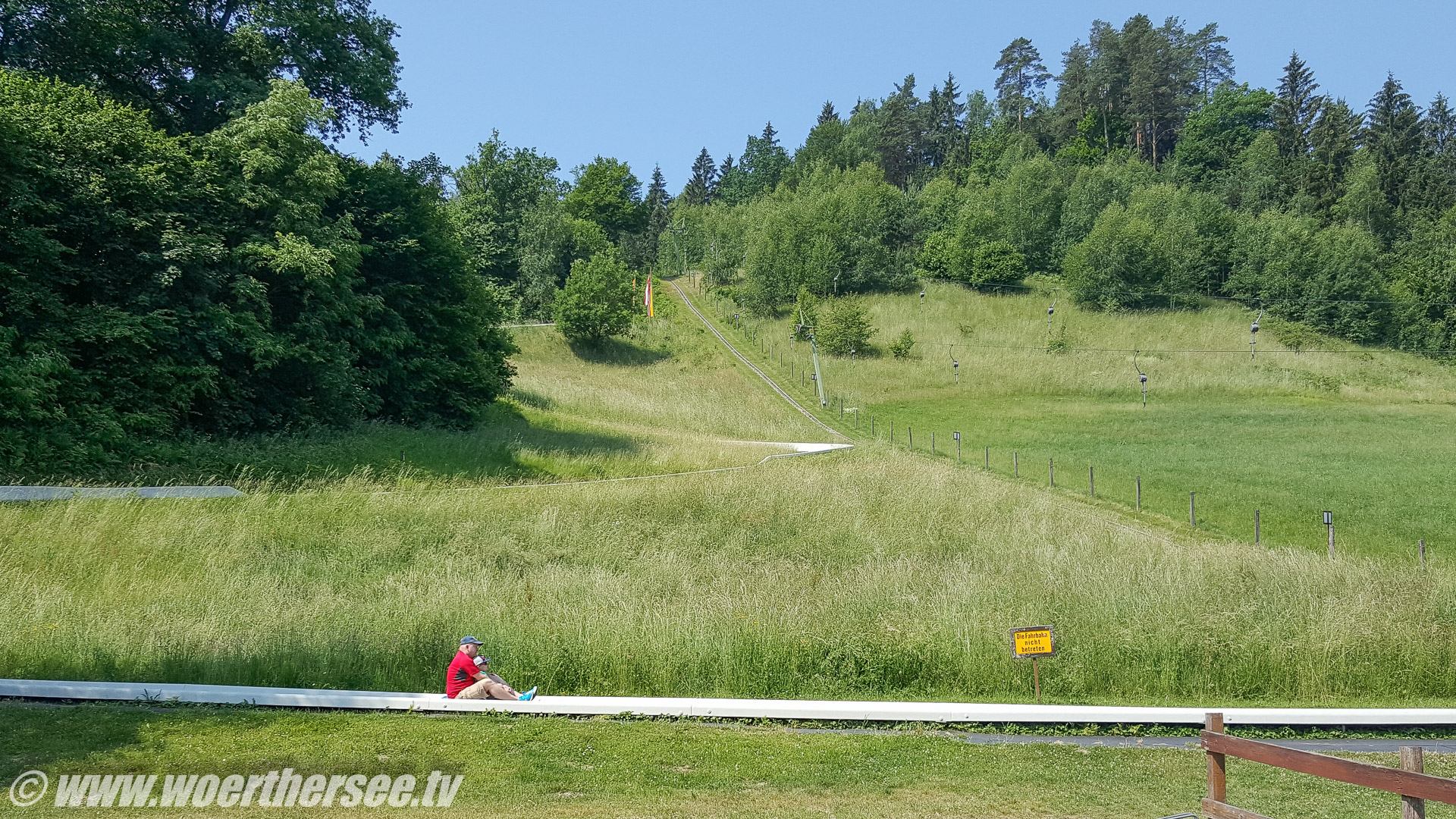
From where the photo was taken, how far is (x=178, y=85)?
34031 mm

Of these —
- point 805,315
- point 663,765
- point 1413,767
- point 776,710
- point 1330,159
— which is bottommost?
point 776,710

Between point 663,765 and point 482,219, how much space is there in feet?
307

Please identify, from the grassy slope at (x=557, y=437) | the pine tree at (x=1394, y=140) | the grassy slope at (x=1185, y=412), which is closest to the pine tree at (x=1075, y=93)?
the pine tree at (x=1394, y=140)

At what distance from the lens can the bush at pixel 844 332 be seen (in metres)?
81.2

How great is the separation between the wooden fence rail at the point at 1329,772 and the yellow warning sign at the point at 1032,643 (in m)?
5.19

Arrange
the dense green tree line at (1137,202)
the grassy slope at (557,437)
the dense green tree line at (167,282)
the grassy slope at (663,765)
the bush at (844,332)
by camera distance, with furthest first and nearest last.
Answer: the dense green tree line at (1137,202)
the bush at (844,332)
the grassy slope at (557,437)
the dense green tree line at (167,282)
the grassy slope at (663,765)

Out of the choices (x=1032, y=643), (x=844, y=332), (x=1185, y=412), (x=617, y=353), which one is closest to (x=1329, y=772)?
(x=1032, y=643)

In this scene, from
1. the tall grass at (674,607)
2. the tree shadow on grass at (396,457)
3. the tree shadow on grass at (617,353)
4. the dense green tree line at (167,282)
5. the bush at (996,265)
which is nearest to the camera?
the tall grass at (674,607)

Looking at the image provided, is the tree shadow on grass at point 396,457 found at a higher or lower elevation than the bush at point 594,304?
lower

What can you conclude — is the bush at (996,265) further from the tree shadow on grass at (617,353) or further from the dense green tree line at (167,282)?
the dense green tree line at (167,282)

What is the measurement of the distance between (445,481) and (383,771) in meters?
22.3

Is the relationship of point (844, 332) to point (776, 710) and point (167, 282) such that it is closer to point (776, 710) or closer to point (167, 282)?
point (167, 282)

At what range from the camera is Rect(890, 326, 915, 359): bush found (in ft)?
263

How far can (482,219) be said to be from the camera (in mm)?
96875
